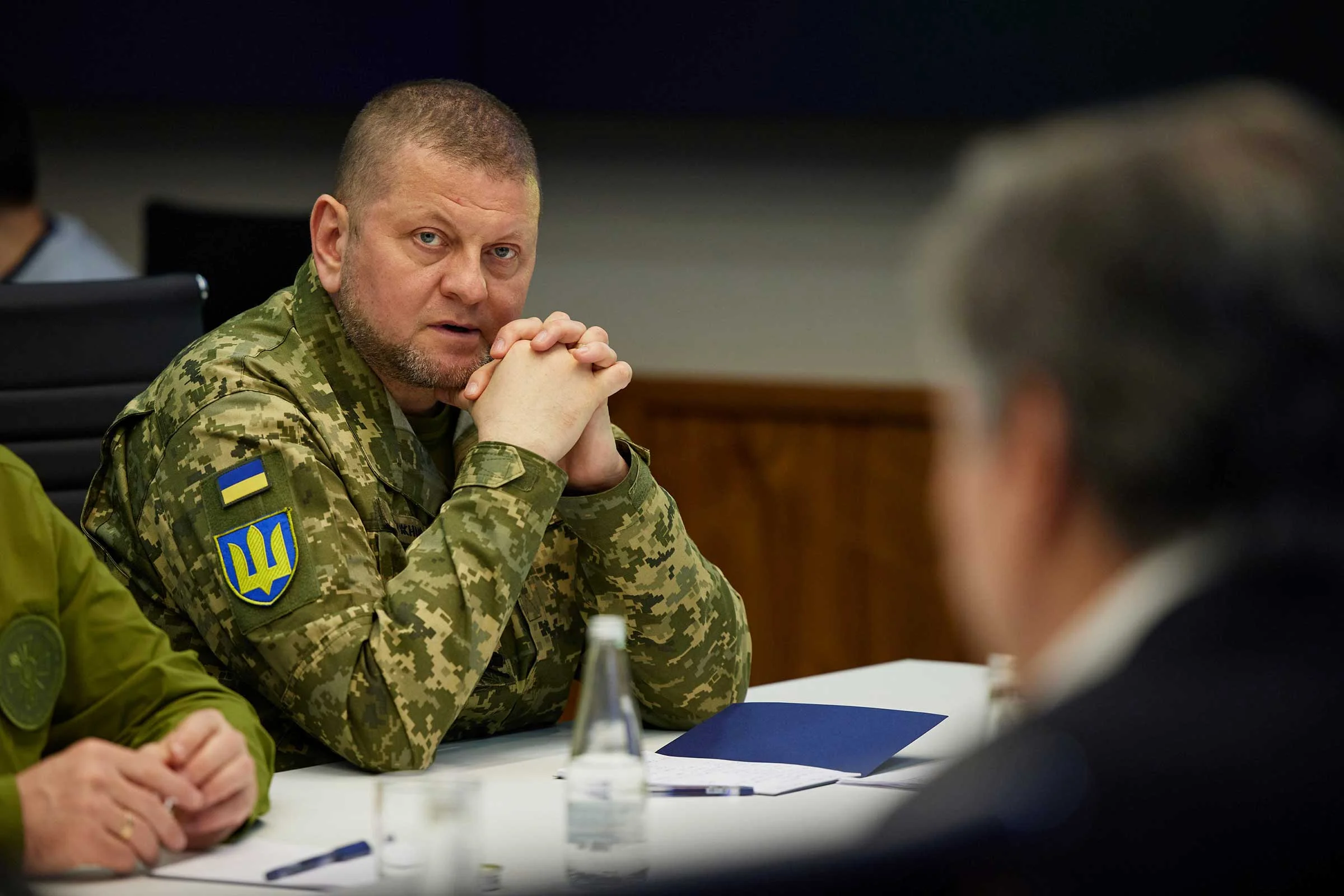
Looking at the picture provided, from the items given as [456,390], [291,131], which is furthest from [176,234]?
[456,390]

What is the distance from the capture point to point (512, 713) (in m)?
2.05

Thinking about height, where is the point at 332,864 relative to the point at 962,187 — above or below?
below

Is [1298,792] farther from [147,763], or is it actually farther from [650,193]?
Result: [650,193]

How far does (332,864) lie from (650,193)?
9.36 feet

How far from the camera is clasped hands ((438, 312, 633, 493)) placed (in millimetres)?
1941

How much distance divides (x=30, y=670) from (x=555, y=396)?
685mm

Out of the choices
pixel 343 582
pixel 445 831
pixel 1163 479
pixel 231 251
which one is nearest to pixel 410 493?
pixel 343 582

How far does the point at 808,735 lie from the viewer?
191 cm

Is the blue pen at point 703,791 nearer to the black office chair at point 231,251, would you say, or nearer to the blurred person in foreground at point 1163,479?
the blurred person in foreground at point 1163,479

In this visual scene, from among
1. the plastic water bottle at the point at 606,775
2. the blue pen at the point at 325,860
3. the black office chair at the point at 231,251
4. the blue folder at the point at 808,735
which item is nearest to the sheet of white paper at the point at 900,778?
the blue folder at the point at 808,735

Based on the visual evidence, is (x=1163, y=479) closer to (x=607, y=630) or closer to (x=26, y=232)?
(x=607, y=630)

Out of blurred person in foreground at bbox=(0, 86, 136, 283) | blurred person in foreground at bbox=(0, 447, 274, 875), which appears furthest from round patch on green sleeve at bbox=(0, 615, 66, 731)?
blurred person in foreground at bbox=(0, 86, 136, 283)

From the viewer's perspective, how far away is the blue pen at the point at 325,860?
4.58ft

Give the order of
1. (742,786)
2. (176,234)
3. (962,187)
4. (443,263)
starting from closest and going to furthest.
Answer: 1. (962,187)
2. (742,786)
3. (443,263)
4. (176,234)
